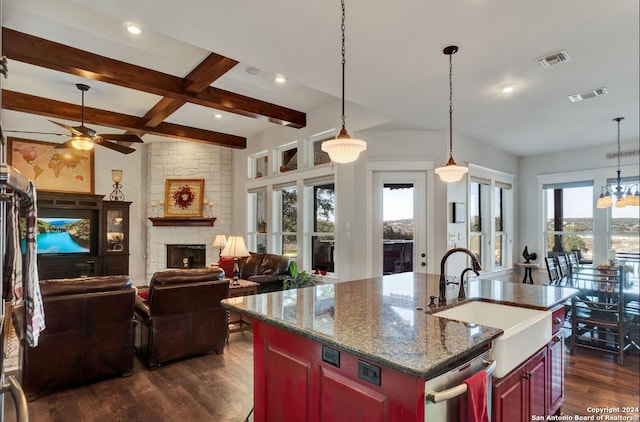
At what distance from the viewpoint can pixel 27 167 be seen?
22.3 ft

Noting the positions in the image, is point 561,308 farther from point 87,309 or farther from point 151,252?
point 151,252

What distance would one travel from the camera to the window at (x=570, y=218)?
Answer: 5992 millimetres

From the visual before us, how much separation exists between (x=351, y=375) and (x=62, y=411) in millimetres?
2500

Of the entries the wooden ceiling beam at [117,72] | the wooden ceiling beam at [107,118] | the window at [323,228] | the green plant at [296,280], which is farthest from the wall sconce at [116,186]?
the green plant at [296,280]

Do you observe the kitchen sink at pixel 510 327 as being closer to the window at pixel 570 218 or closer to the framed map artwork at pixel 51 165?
the window at pixel 570 218

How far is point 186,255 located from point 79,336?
5093 mm

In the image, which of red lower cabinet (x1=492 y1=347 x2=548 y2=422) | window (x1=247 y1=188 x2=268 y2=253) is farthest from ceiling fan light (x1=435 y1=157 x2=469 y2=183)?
window (x1=247 y1=188 x2=268 y2=253)

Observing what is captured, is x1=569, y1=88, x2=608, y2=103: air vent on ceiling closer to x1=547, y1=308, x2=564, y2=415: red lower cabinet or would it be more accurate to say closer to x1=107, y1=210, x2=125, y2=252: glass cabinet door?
x1=547, y1=308, x2=564, y2=415: red lower cabinet

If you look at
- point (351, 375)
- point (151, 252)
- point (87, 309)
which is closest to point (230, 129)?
point (151, 252)

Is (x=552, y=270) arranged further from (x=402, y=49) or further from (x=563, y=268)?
(x=402, y=49)

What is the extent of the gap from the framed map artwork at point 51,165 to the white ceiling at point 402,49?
99.6 inches

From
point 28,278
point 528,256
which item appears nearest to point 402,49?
point 28,278

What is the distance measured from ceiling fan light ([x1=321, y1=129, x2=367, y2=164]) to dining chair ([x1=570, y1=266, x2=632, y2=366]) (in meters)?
2.76

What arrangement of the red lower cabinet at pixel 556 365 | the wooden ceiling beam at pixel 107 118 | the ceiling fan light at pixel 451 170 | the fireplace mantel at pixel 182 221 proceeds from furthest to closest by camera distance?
the fireplace mantel at pixel 182 221 < the wooden ceiling beam at pixel 107 118 < the ceiling fan light at pixel 451 170 < the red lower cabinet at pixel 556 365
